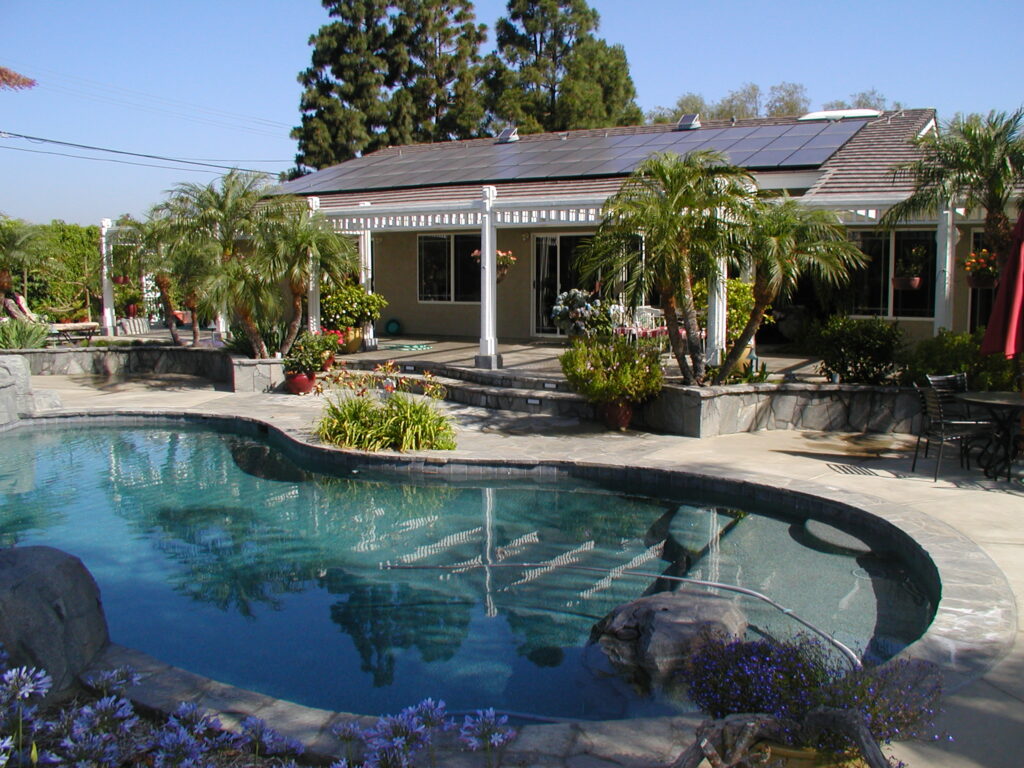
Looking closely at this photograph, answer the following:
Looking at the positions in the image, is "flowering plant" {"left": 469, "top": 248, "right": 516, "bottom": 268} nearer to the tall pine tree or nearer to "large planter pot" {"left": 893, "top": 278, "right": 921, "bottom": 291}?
"large planter pot" {"left": 893, "top": 278, "right": 921, "bottom": 291}

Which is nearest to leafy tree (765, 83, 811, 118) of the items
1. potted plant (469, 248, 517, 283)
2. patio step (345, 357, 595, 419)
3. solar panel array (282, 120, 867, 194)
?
solar panel array (282, 120, 867, 194)

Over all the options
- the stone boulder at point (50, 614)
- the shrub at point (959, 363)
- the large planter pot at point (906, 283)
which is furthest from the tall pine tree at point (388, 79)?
the stone boulder at point (50, 614)

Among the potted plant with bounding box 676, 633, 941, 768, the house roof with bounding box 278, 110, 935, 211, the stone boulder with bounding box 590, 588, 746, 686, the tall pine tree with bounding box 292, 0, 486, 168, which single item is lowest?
the stone boulder with bounding box 590, 588, 746, 686

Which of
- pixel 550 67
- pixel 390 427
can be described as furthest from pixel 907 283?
pixel 550 67

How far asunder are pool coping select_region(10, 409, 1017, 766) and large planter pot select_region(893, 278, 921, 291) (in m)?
7.43

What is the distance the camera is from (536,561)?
775 centimetres

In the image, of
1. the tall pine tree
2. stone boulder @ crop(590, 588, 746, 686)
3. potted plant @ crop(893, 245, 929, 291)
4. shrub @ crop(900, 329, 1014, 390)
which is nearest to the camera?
stone boulder @ crop(590, 588, 746, 686)

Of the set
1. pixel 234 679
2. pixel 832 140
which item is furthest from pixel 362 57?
pixel 234 679

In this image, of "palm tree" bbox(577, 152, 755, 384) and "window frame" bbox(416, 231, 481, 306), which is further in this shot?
"window frame" bbox(416, 231, 481, 306)

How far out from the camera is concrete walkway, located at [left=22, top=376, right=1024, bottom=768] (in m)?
3.87

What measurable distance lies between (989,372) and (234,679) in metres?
9.31

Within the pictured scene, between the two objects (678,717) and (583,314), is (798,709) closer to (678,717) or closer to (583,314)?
(678,717)

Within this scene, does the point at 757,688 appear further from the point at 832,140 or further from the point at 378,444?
the point at 832,140

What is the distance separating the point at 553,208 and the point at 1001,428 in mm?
7979
